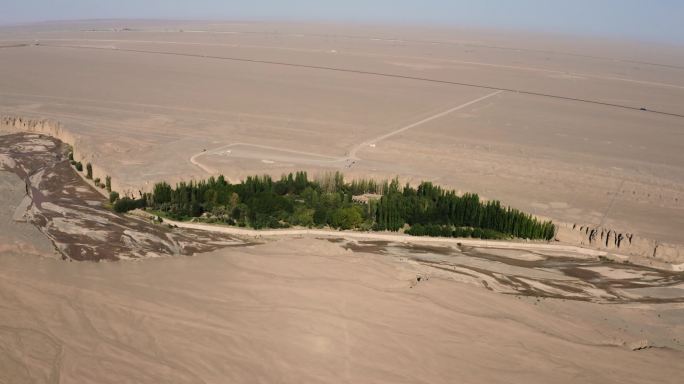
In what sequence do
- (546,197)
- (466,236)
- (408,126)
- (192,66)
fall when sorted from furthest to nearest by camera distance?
(192,66)
(408,126)
(546,197)
(466,236)

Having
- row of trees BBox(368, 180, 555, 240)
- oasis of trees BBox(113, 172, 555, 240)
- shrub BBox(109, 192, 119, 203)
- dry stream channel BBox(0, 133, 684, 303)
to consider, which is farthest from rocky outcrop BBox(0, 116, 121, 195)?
row of trees BBox(368, 180, 555, 240)

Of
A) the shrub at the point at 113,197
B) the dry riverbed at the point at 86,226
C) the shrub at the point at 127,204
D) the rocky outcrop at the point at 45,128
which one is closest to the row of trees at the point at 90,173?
the dry riverbed at the point at 86,226

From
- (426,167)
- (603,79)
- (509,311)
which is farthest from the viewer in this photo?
(603,79)

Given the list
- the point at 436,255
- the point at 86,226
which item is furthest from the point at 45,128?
the point at 436,255

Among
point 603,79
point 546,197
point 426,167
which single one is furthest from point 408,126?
point 603,79

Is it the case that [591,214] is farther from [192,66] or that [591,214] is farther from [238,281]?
[192,66]

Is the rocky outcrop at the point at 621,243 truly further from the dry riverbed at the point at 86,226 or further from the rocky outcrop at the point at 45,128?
the rocky outcrop at the point at 45,128
